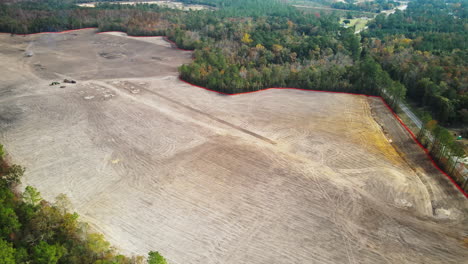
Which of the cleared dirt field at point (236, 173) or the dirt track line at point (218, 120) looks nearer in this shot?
the cleared dirt field at point (236, 173)

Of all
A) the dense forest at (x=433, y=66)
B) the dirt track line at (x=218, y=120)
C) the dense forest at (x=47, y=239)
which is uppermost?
the dense forest at (x=433, y=66)

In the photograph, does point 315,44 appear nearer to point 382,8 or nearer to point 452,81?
point 452,81

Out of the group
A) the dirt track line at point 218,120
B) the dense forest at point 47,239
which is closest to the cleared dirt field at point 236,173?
the dirt track line at point 218,120

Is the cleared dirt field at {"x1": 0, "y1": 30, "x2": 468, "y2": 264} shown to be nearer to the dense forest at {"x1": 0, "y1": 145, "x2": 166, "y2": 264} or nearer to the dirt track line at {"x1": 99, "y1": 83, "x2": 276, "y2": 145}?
the dirt track line at {"x1": 99, "y1": 83, "x2": 276, "y2": 145}

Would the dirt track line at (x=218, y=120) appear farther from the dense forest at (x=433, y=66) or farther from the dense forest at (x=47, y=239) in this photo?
the dense forest at (x=433, y=66)

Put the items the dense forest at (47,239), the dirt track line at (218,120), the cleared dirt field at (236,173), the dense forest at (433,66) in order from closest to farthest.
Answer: the dense forest at (47,239)
the cleared dirt field at (236,173)
the dirt track line at (218,120)
the dense forest at (433,66)

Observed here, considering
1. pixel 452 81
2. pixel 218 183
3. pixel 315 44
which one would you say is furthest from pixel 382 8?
pixel 218 183

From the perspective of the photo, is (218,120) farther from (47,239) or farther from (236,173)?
(47,239)
